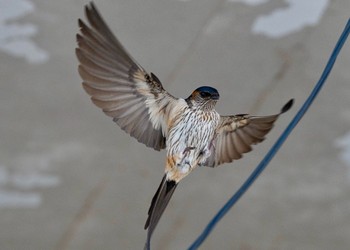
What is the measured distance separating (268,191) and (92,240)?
72 cm

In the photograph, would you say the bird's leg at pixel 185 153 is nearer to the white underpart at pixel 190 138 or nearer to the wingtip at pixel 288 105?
the white underpart at pixel 190 138

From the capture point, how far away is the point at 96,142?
2045 mm

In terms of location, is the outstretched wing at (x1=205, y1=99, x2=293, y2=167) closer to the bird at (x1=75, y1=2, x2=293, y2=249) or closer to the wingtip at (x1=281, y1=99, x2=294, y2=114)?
the bird at (x1=75, y1=2, x2=293, y2=249)

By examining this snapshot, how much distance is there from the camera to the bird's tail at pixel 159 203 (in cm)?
51

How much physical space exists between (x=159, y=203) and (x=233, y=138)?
96 mm

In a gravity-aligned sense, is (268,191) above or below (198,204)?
above

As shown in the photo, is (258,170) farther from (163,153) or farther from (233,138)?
(163,153)

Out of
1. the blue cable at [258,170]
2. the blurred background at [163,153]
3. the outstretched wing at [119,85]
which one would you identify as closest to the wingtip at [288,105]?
the blue cable at [258,170]

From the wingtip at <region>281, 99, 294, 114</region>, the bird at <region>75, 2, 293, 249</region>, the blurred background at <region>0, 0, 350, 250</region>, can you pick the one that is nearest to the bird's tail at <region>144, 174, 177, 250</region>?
the bird at <region>75, 2, 293, 249</region>

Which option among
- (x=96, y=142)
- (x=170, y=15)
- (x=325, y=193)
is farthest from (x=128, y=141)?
(x=325, y=193)

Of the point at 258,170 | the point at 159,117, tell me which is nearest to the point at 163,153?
the point at 159,117

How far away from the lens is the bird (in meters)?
0.47

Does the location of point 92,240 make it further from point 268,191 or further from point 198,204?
point 268,191

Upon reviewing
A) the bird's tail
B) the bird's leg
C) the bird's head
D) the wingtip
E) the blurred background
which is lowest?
the bird's tail
